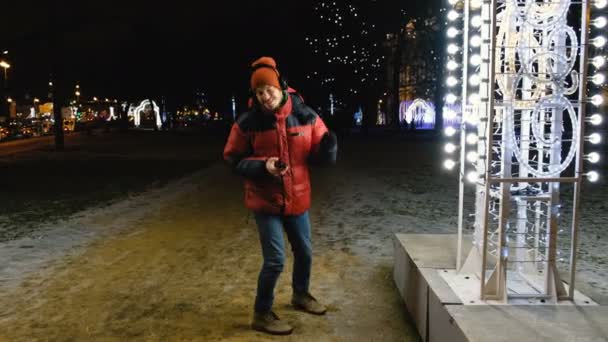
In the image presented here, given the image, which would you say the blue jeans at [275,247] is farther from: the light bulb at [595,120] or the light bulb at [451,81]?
the light bulb at [595,120]

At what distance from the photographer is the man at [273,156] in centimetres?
404

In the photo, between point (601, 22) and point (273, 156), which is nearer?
point (601, 22)

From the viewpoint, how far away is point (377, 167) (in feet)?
57.7

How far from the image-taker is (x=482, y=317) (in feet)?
11.1

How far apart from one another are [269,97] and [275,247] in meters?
1.12

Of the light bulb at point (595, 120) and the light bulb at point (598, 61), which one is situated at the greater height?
the light bulb at point (598, 61)

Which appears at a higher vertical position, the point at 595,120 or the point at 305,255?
the point at 595,120

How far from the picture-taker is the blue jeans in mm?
4109

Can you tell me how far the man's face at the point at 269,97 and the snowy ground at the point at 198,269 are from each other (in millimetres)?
1757

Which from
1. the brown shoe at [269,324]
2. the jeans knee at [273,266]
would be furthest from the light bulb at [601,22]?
the brown shoe at [269,324]

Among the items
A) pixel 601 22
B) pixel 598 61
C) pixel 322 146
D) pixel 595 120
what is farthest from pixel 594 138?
pixel 322 146

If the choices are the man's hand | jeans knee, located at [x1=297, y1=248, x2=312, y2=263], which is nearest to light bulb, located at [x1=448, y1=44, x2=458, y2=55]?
the man's hand

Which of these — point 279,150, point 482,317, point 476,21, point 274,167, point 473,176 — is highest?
point 476,21

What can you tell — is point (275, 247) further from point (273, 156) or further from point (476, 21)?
point (476, 21)
